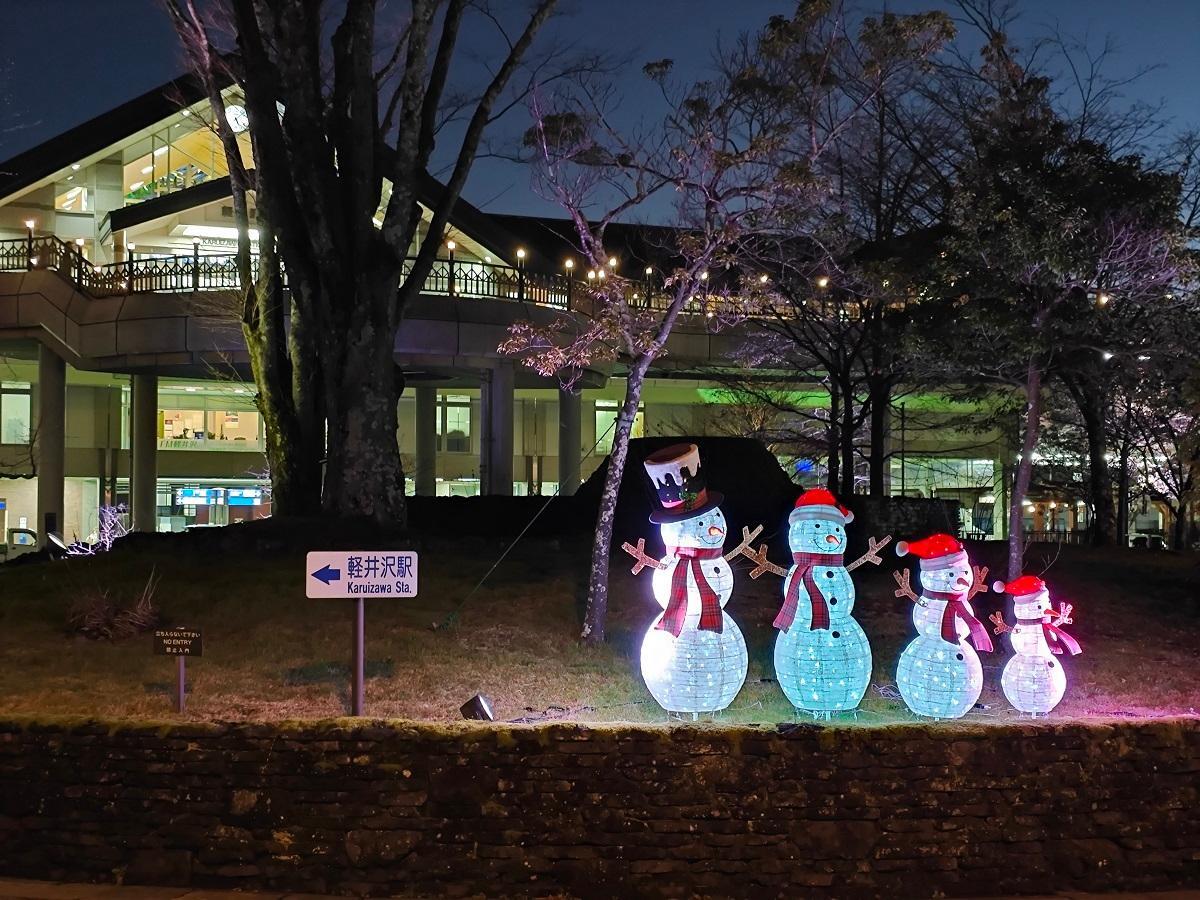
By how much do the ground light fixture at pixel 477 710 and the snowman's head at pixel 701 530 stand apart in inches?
77.6

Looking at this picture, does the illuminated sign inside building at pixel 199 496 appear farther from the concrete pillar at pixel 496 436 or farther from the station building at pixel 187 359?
the concrete pillar at pixel 496 436

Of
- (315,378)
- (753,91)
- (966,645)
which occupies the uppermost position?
(753,91)

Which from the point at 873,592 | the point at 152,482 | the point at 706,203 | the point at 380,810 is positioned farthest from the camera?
the point at 152,482

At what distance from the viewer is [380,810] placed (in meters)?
6.84

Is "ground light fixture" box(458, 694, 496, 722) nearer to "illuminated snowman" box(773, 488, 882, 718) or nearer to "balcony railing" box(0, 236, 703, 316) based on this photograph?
"illuminated snowman" box(773, 488, 882, 718)

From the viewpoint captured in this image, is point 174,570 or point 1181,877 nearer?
point 1181,877

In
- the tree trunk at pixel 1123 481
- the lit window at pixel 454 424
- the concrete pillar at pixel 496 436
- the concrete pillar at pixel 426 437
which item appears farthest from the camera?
the lit window at pixel 454 424

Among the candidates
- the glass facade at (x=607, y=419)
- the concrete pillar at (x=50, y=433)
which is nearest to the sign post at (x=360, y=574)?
the concrete pillar at (x=50, y=433)

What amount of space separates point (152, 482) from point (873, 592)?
20410 millimetres

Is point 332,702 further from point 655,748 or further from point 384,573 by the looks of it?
point 655,748

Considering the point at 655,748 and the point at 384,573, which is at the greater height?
the point at 384,573

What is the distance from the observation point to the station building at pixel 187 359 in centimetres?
2267

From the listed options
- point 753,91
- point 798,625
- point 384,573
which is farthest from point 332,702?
point 753,91

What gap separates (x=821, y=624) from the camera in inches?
295
